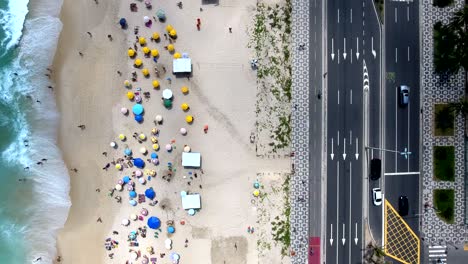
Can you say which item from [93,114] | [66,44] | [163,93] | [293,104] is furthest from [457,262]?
[66,44]

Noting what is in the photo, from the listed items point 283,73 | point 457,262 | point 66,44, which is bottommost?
point 457,262

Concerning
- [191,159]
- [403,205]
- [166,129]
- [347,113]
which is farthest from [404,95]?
[166,129]

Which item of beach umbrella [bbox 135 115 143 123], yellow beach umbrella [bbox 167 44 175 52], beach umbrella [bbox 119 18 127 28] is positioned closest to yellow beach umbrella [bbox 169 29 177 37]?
yellow beach umbrella [bbox 167 44 175 52]

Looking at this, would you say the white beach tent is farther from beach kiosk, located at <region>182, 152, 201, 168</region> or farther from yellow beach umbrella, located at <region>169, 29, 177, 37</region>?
beach kiosk, located at <region>182, 152, 201, 168</region>

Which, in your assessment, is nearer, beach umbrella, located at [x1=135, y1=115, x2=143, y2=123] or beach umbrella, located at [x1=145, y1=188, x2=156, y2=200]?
beach umbrella, located at [x1=135, y1=115, x2=143, y2=123]

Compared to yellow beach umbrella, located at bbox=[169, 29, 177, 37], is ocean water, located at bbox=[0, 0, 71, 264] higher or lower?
lower

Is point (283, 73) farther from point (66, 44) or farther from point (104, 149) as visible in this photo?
point (66, 44)
